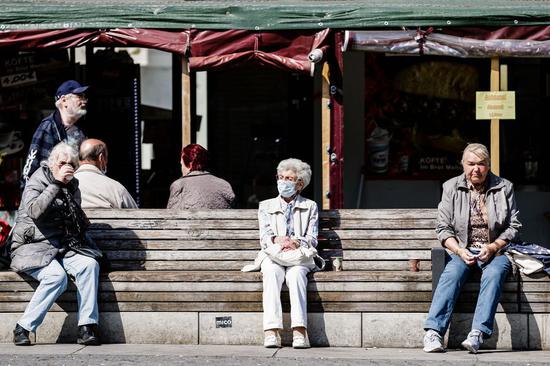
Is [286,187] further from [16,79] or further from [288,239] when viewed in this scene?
[16,79]

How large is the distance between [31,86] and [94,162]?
3.62 meters

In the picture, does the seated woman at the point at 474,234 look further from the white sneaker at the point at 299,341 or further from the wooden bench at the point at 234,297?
the white sneaker at the point at 299,341

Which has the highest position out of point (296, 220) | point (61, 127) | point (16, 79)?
point (16, 79)

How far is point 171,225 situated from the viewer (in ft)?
29.9

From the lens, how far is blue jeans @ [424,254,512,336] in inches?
316

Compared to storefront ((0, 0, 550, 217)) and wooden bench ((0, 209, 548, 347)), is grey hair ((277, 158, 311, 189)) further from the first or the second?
storefront ((0, 0, 550, 217))

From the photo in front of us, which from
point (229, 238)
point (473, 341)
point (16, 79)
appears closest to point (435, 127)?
point (16, 79)

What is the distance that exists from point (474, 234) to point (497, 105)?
95.9 inches

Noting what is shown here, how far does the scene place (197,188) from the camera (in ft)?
31.6

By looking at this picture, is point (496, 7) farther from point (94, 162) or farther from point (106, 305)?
point (106, 305)

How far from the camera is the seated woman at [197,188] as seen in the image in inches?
378

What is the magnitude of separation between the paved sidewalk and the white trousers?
21 centimetres

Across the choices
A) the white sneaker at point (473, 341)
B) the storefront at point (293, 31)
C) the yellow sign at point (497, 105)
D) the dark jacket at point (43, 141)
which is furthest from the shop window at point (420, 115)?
the white sneaker at point (473, 341)

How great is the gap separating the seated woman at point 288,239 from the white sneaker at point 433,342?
0.82m
